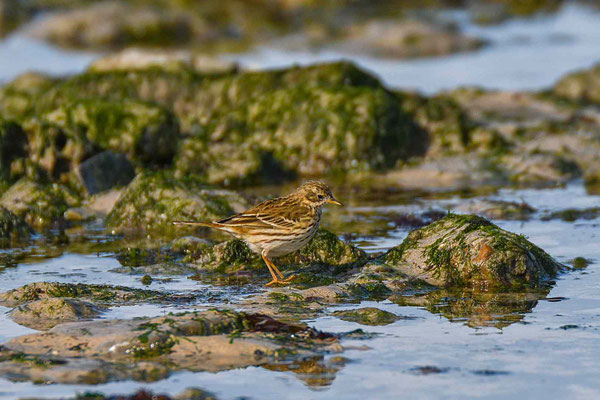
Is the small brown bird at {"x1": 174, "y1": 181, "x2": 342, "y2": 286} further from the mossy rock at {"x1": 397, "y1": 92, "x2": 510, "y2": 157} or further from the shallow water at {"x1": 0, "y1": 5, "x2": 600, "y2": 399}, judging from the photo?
the mossy rock at {"x1": 397, "y1": 92, "x2": 510, "y2": 157}

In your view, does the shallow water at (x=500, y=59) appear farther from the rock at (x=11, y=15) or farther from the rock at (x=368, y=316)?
the rock at (x=368, y=316)

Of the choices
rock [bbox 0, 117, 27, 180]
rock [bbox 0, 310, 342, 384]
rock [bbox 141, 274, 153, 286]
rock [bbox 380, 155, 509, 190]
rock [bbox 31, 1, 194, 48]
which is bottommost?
rock [bbox 0, 310, 342, 384]

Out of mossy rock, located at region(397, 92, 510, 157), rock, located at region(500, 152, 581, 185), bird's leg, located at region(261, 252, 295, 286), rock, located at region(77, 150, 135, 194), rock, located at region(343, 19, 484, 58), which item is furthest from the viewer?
rock, located at region(343, 19, 484, 58)

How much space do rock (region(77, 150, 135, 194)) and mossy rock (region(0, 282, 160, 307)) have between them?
5.34 metres

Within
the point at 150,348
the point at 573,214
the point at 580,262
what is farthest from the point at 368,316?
the point at 573,214

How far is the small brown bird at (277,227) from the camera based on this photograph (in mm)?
9430

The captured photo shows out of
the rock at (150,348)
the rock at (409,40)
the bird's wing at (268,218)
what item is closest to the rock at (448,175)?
the bird's wing at (268,218)

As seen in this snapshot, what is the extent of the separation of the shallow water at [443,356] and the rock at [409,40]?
838 inches

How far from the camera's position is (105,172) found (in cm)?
1427

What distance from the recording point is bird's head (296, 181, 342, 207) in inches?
392

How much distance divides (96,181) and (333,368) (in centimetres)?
837

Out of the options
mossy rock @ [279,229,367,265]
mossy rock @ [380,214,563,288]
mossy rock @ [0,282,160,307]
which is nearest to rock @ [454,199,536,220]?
mossy rock @ [380,214,563,288]

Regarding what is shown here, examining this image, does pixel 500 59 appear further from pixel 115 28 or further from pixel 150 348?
pixel 150 348

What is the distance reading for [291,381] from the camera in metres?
6.25
